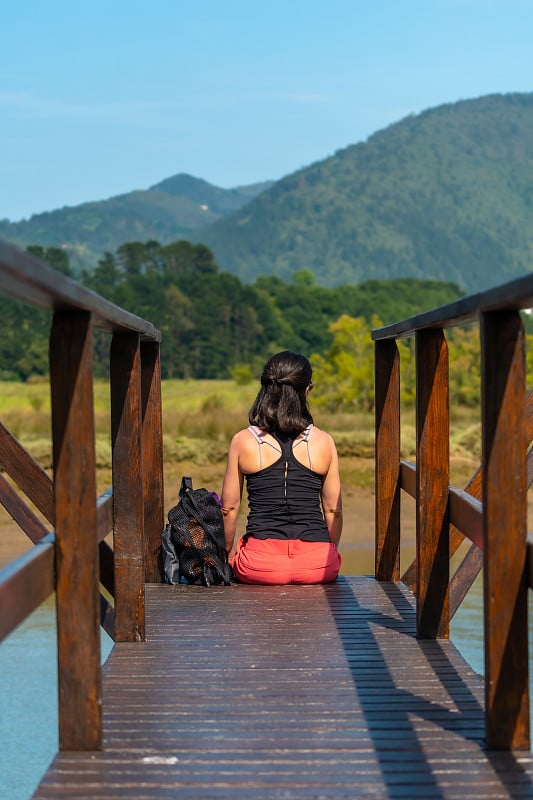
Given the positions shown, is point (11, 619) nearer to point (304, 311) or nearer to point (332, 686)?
point (332, 686)

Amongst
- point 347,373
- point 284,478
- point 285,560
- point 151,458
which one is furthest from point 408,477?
point 347,373

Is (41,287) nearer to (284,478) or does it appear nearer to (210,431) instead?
(284,478)

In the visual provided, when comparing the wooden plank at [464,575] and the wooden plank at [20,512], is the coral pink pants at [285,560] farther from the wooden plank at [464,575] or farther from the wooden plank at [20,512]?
the wooden plank at [20,512]

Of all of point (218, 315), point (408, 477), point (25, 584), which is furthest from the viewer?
point (218, 315)

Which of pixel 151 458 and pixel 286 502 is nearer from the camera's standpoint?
pixel 286 502

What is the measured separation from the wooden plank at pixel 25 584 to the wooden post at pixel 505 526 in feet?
3.56

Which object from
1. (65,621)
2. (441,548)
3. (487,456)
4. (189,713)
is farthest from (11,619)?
(441,548)

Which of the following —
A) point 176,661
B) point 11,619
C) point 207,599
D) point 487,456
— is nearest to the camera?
point 11,619

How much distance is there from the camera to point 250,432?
5559mm

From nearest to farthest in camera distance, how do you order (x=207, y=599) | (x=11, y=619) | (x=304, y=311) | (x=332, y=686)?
(x=11, y=619) < (x=332, y=686) < (x=207, y=599) < (x=304, y=311)

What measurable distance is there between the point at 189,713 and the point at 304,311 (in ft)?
262

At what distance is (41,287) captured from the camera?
2.57 m

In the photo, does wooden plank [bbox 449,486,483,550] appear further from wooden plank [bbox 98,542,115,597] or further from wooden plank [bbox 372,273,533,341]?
wooden plank [bbox 98,542,115,597]

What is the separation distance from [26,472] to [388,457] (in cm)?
164
